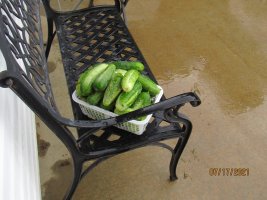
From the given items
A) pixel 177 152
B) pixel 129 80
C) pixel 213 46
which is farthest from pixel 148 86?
pixel 213 46

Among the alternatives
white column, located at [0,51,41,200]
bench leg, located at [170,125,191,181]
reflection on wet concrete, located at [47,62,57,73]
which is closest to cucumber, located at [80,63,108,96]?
white column, located at [0,51,41,200]

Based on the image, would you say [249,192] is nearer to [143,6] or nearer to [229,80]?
[229,80]

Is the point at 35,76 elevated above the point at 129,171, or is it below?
above

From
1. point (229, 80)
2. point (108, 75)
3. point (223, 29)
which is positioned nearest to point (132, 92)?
point (108, 75)

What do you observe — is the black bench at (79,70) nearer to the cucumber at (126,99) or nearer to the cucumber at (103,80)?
the cucumber at (126,99)

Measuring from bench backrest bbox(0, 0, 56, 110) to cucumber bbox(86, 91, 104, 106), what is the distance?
0.16 metres

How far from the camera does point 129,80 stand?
1.29m

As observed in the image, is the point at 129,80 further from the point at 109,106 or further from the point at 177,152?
the point at 177,152

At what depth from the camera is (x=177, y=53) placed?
103 inches

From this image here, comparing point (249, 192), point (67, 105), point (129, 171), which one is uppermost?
point (67, 105)

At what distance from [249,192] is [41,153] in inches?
52.8

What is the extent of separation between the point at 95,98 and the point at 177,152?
58cm

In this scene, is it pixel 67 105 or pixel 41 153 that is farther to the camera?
→ pixel 67 105

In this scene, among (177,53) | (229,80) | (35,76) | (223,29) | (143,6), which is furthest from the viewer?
(143,6)
